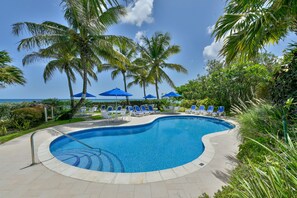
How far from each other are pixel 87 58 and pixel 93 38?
1.57 meters

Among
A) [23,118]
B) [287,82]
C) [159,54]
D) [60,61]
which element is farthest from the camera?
[159,54]

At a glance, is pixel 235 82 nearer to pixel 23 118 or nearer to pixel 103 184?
pixel 103 184

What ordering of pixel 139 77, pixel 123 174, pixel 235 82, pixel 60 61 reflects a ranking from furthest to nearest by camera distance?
pixel 139 77
pixel 235 82
pixel 60 61
pixel 123 174

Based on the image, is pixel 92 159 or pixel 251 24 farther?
pixel 92 159

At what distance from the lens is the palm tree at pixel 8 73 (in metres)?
7.28

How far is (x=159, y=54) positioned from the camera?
16.4 meters

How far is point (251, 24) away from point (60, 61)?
47.2 ft

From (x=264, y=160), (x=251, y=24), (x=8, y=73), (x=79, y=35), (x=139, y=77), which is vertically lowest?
(x=264, y=160)

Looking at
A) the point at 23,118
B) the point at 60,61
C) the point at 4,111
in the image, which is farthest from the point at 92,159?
the point at 60,61

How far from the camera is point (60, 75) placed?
583 inches

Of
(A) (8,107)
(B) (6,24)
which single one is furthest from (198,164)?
(A) (8,107)

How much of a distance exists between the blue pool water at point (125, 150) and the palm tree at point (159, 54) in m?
9.46

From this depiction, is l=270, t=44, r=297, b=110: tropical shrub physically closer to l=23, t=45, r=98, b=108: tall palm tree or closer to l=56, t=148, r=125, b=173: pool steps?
l=56, t=148, r=125, b=173: pool steps

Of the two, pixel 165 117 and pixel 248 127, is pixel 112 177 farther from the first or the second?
pixel 165 117
